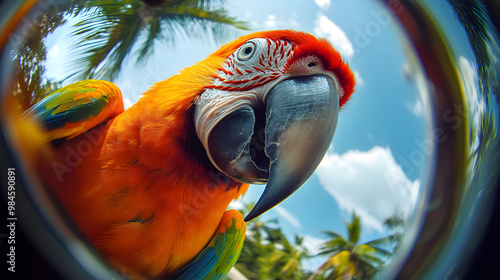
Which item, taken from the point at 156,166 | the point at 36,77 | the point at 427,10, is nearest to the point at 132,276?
the point at 156,166

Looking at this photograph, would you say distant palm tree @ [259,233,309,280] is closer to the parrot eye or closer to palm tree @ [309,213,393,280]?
palm tree @ [309,213,393,280]

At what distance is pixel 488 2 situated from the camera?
636mm

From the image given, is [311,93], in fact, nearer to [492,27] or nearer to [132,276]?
[492,27]

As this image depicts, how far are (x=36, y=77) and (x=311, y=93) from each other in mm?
726

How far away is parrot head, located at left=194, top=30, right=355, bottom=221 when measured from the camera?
0.60 metres

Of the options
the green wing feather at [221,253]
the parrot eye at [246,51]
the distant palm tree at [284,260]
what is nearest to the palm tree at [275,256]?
the distant palm tree at [284,260]

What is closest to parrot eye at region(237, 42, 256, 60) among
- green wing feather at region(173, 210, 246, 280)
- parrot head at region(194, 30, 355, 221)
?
parrot head at region(194, 30, 355, 221)

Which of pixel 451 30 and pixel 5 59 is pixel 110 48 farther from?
pixel 451 30

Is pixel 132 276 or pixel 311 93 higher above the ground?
pixel 311 93

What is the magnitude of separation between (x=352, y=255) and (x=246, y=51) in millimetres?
633

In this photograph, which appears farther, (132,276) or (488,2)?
(132,276)

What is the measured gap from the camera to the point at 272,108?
0.64 meters

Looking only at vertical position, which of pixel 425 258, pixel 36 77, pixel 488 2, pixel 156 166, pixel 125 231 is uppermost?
pixel 36 77

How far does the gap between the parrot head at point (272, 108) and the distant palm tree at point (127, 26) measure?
0.36ft
